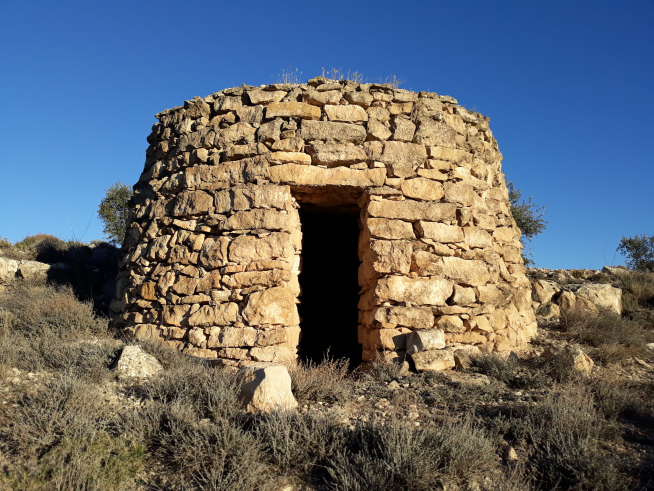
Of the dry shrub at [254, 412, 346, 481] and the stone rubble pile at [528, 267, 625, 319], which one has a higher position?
the stone rubble pile at [528, 267, 625, 319]

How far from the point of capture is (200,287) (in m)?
4.91

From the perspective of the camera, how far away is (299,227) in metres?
5.41

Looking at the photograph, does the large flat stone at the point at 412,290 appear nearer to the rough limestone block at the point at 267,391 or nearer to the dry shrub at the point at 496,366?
the dry shrub at the point at 496,366

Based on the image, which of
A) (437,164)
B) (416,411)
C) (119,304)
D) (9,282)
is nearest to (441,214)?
(437,164)

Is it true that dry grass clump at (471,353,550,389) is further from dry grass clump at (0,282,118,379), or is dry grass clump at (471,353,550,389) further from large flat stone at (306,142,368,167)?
dry grass clump at (0,282,118,379)

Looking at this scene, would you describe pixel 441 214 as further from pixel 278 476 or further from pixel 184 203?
pixel 278 476

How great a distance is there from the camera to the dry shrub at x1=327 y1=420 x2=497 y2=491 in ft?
8.36

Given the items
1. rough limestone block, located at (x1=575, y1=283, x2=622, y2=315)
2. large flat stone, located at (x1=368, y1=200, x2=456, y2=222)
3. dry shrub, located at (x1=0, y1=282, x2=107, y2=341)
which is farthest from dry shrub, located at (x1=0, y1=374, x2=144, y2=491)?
rough limestone block, located at (x1=575, y1=283, x2=622, y2=315)

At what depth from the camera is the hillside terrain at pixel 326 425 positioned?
2633 millimetres

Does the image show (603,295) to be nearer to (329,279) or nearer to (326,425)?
(329,279)

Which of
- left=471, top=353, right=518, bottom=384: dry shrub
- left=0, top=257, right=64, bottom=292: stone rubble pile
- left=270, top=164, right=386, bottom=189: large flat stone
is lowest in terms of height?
left=471, top=353, right=518, bottom=384: dry shrub

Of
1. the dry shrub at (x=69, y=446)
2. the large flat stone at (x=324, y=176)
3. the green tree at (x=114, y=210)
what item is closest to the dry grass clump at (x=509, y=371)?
the large flat stone at (x=324, y=176)

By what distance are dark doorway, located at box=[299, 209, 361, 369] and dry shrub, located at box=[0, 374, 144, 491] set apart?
444 centimetres

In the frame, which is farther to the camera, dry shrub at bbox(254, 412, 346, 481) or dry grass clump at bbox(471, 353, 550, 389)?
dry grass clump at bbox(471, 353, 550, 389)
